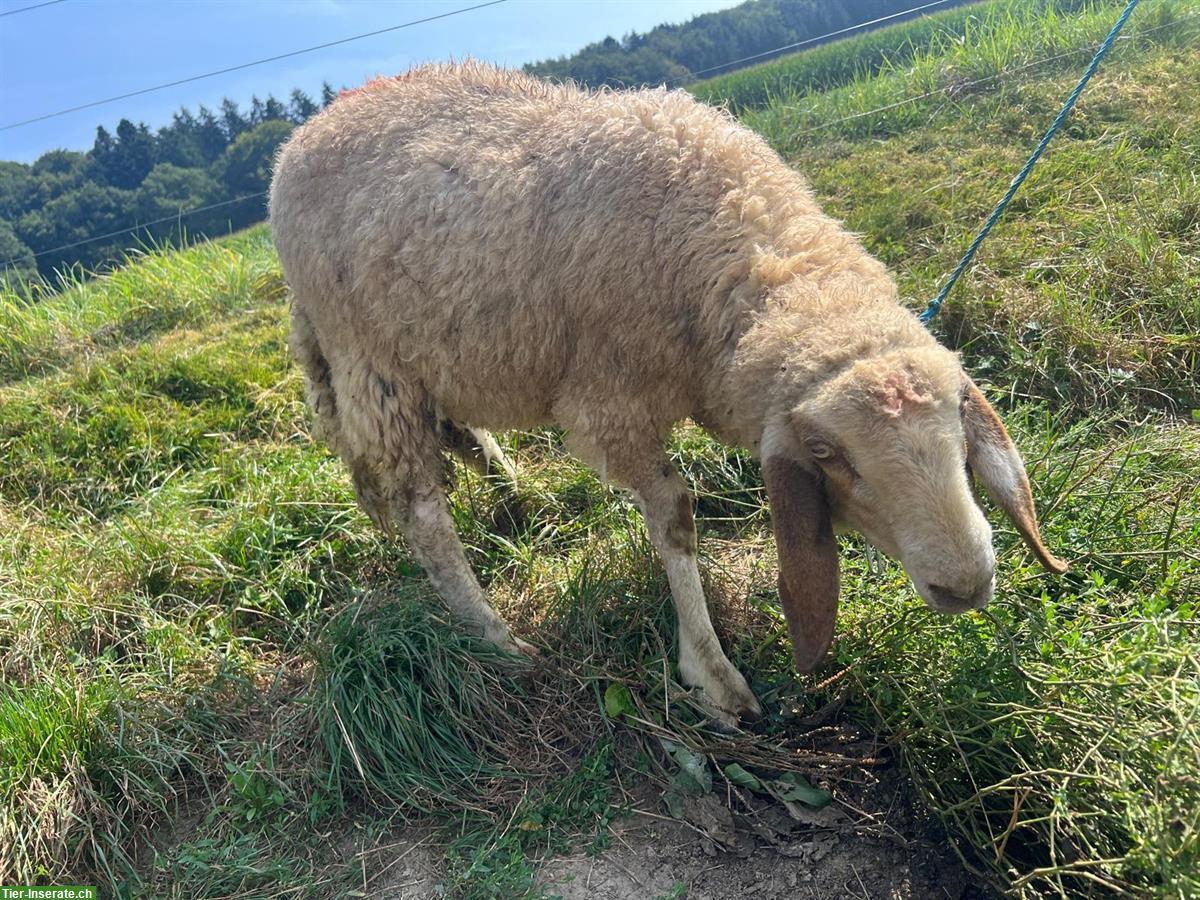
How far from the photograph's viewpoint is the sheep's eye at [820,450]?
2.17 m

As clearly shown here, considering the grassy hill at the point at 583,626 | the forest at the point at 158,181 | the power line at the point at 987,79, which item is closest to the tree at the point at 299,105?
the forest at the point at 158,181

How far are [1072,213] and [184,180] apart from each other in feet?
22.6

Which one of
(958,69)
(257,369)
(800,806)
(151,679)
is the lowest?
(800,806)

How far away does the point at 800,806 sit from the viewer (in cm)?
257

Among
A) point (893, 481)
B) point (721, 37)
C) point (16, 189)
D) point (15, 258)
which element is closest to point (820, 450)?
point (893, 481)

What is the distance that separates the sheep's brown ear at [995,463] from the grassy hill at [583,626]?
357 mm

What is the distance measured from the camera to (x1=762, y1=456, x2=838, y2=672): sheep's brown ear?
2.21m

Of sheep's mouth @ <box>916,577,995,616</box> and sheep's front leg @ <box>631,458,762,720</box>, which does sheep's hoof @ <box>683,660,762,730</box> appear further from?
sheep's mouth @ <box>916,577,995,616</box>

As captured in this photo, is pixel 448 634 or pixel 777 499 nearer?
pixel 777 499

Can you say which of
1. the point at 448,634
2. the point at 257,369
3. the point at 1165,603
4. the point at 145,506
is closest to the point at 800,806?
the point at 1165,603

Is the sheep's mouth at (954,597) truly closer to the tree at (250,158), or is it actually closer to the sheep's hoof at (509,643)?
the sheep's hoof at (509,643)

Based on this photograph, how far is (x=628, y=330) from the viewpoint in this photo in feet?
9.01

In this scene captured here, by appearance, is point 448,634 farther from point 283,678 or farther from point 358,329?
point 358,329

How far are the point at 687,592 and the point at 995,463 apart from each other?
1.13 metres
